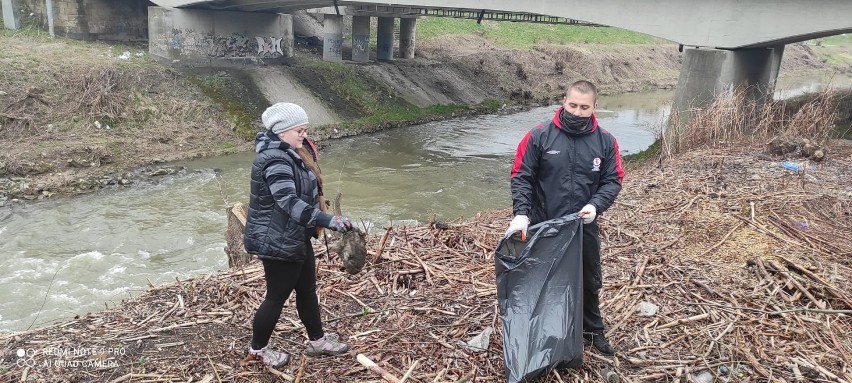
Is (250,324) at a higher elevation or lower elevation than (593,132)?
lower

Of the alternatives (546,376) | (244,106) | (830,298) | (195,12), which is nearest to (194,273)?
(546,376)

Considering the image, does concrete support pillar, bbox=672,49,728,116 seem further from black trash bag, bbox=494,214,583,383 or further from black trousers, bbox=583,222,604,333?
black trash bag, bbox=494,214,583,383

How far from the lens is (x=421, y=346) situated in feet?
13.3

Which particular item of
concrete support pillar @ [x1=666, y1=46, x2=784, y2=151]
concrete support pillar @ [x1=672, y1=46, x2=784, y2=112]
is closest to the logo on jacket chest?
concrete support pillar @ [x1=666, y1=46, x2=784, y2=151]

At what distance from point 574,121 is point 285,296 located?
6.82 ft

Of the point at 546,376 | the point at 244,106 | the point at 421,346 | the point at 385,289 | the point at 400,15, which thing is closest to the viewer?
the point at 546,376

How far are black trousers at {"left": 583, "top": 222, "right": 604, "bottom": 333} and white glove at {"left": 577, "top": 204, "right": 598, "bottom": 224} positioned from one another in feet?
0.43

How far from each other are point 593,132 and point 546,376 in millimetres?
1510

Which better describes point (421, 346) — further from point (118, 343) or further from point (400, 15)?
point (400, 15)

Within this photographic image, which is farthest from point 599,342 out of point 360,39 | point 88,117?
point 360,39

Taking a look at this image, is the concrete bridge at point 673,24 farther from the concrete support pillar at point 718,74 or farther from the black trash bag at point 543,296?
the black trash bag at point 543,296

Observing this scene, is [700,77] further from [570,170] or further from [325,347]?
[325,347]

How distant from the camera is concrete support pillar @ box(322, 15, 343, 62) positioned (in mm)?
26453

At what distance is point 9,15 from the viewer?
22797 mm
